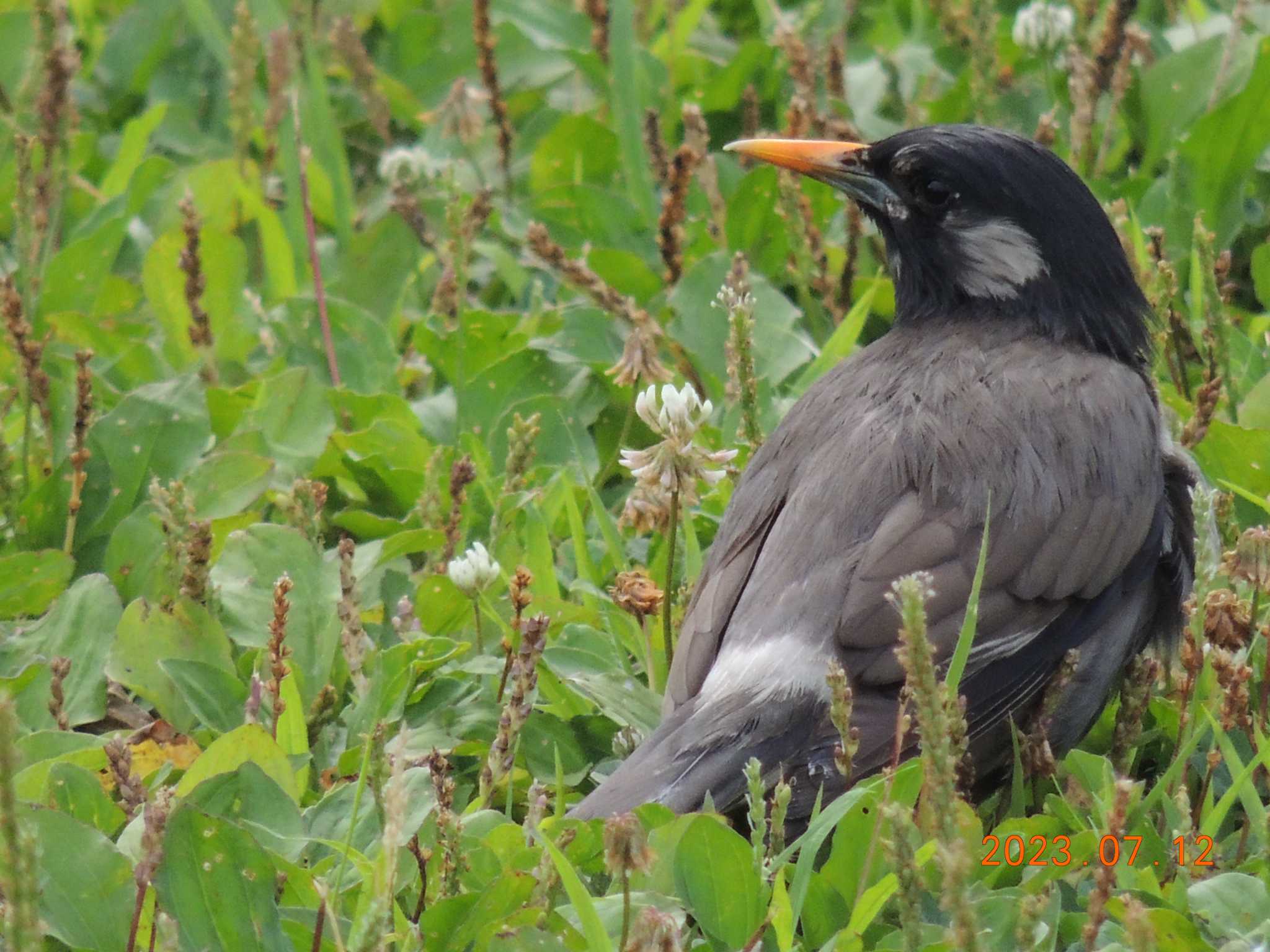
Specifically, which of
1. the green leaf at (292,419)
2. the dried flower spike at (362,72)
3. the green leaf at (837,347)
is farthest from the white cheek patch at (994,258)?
the dried flower spike at (362,72)

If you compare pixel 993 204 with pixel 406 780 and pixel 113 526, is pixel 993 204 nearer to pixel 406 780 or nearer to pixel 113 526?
pixel 406 780

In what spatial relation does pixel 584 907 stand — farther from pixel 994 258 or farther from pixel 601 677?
pixel 994 258

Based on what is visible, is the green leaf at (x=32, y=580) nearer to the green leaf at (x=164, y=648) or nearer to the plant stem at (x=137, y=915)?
the green leaf at (x=164, y=648)

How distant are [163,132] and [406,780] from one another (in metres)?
4.42

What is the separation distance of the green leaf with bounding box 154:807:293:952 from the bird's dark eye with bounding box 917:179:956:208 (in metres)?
2.51

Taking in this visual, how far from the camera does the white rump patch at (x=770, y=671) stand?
3.69 m

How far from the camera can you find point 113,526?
197 inches

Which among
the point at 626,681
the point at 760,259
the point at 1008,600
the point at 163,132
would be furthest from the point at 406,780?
the point at 163,132

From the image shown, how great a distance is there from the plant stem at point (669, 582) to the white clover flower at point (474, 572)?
1.30 ft

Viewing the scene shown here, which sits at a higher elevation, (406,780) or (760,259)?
(760,259)

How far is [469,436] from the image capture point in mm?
5203

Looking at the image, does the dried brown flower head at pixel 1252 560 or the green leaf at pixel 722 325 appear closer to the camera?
the dried brown flower head at pixel 1252 560

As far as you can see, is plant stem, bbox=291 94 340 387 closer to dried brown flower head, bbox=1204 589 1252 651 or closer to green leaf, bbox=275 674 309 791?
green leaf, bbox=275 674 309 791

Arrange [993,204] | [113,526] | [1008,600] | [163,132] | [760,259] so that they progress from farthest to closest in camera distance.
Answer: [163,132] → [760,259] → [113,526] → [993,204] → [1008,600]
